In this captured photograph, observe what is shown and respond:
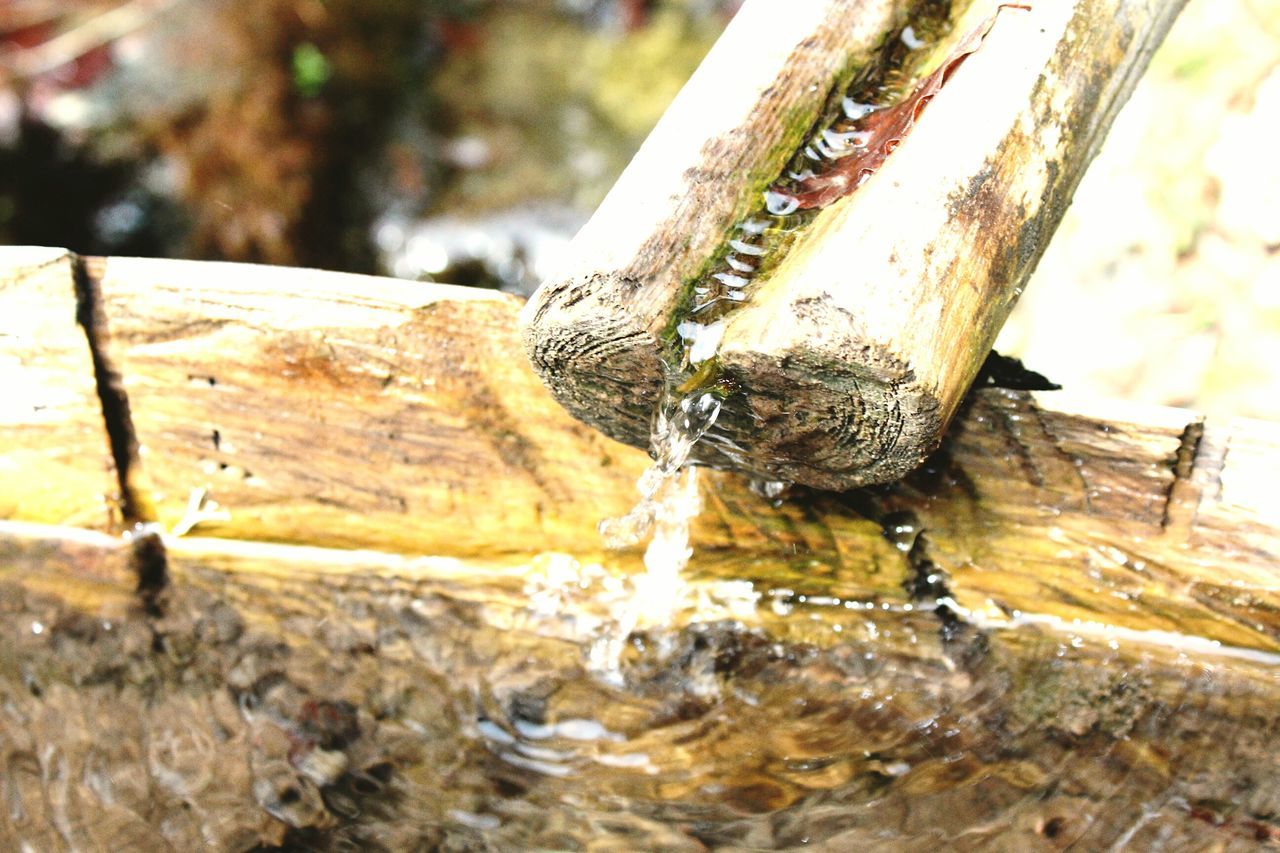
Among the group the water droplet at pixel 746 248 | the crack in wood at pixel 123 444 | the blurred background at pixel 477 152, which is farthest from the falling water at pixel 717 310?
the blurred background at pixel 477 152

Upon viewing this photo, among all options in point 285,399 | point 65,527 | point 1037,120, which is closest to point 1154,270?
point 1037,120

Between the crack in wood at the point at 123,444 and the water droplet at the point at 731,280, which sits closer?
the water droplet at the point at 731,280

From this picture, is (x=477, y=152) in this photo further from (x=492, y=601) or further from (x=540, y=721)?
(x=540, y=721)

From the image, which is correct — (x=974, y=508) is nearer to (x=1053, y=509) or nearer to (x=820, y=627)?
(x=1053, y=509)

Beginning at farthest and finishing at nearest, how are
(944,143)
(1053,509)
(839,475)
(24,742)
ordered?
(24,742)
(1053,509)
(839,475)
(944,143)

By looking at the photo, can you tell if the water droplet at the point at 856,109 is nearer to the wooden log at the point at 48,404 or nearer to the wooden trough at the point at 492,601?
the wooden trough at the point at 492,601

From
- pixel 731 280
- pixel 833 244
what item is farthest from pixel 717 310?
pixel 833 244
